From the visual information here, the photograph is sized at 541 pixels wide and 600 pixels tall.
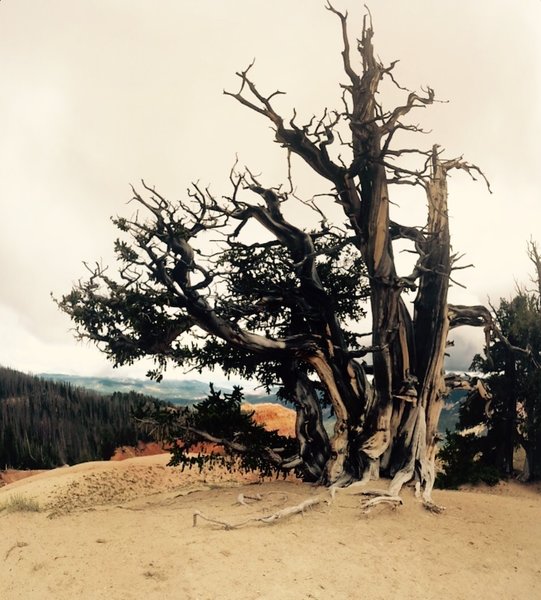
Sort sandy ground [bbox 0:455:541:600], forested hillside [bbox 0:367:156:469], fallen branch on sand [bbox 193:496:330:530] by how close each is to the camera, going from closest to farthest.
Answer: sandy ground [bbox 0:455:541:600]
fallen branch on sand [bbox 193:496:330:530]
forested hillside [bbox 0:367:156:469]

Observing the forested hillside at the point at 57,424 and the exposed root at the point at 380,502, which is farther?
the forested hillside at the point at 57,424

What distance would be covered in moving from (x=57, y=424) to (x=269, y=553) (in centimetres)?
2608

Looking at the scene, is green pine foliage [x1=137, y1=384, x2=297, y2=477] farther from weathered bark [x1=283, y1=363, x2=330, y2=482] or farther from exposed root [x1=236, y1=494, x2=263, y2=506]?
exposed root [x1=236, y1=494, x2=263, y2=506]

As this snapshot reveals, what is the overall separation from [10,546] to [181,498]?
3.44 meters

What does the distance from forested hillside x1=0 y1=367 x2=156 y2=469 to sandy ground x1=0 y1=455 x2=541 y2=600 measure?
18.2 meters

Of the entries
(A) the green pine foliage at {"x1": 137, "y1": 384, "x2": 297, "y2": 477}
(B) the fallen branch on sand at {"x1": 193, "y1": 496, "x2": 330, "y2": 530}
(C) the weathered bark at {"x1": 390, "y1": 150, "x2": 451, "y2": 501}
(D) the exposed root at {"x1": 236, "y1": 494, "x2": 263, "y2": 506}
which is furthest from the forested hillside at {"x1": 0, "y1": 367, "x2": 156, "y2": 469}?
(B) the fallen branch on sand at {"x1": 193, "y1": 496, "x2": 330, "y2": 530}

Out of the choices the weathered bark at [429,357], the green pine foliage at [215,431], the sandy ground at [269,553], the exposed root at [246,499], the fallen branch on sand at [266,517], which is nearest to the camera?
the sandy ground at [269,553]

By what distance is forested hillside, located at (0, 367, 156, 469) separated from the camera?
A: 25.4 m

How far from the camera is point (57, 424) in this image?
29.2 meters

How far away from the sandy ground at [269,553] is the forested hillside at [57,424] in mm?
18244

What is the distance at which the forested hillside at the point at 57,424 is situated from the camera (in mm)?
25359

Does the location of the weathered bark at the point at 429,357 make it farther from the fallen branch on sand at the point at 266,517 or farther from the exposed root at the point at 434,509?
the fallen branch on sand at the point at 266,517

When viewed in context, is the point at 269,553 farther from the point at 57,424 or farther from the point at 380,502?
the point at 57,424

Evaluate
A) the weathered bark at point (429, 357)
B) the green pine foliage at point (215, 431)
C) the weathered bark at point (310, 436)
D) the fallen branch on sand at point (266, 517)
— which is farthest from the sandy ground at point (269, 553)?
the weathered bark at point (310, 436)
